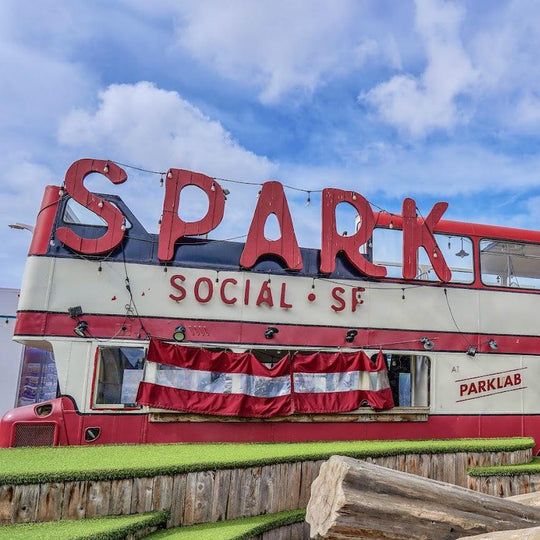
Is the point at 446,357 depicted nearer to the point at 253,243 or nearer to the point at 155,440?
the point at 253,243

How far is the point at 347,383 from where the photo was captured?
8414mm

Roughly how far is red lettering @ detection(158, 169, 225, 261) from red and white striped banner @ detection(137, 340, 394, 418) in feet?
5.44

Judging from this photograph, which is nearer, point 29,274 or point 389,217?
point 29,274

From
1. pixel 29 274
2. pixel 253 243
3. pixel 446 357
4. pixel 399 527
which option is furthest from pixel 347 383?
pixel 29 274

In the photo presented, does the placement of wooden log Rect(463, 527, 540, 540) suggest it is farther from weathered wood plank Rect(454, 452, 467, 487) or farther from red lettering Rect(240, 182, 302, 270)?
red lettering Rect(240, 182, 302, 270)

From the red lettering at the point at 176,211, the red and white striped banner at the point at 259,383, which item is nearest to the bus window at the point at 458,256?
the red and white striped banner at the point at 259,383

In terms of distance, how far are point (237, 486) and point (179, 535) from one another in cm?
100

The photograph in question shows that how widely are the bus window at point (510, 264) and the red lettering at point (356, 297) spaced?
2.54 m

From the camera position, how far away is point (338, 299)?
873 centimetres

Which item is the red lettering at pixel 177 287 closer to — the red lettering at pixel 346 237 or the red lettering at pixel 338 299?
the red lettering at pixel 346 237

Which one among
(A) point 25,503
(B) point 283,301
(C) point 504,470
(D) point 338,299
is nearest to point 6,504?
(A) point 25,503

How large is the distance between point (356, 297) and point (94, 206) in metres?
4.68

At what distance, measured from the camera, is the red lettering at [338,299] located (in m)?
8.69

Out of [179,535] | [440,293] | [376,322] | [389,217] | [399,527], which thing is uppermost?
[389,217]
